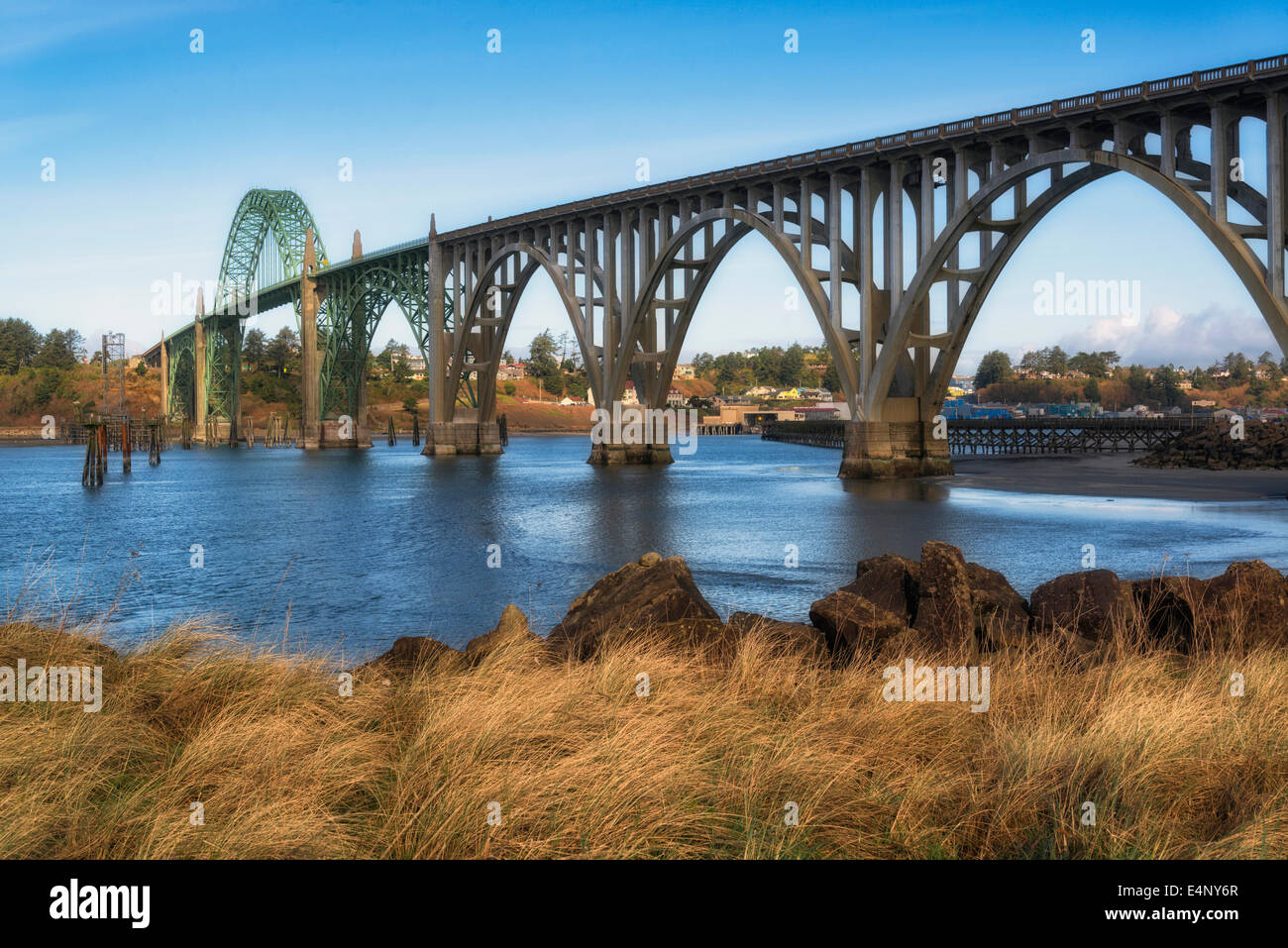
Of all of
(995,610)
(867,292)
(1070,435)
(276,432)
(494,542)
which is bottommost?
(494,542)

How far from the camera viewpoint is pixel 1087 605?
12852 mm

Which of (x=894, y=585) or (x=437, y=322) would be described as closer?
(x=894, y=585)

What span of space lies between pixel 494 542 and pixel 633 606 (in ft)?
70.8

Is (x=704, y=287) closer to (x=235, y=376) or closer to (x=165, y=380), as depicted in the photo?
(x=235, y=376)

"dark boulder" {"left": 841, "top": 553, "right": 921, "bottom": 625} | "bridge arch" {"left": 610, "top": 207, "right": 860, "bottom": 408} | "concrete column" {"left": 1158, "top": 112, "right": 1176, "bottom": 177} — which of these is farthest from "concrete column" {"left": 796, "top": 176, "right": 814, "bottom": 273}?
"dark boulder" {"left": 841, "top": 553, "right": 921, "bottom": 625}

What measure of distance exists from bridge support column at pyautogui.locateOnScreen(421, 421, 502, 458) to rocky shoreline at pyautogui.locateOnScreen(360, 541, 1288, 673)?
83.9 m

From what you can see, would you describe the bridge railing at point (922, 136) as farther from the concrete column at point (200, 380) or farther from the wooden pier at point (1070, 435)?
the concrete column at point (200, 380)

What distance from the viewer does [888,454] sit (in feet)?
180

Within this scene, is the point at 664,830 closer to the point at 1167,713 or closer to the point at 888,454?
the point at 1167,713

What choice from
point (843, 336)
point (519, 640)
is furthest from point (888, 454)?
point (519, 640)

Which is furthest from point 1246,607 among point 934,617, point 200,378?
point 200,378

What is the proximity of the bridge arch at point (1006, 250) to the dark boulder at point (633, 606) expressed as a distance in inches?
1127

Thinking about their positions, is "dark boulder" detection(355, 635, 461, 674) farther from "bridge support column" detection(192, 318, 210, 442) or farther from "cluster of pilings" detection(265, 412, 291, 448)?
"bridge support column" detection(192, 318, 210, 442)

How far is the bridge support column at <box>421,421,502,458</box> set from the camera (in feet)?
316
